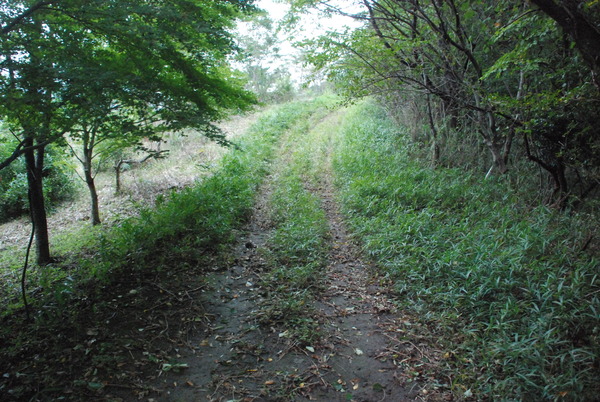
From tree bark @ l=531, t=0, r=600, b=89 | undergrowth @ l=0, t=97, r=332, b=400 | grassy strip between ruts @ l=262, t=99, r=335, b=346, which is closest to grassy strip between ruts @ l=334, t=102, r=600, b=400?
grassy strip between ruts @ l=262, t=99, r=335, b=346

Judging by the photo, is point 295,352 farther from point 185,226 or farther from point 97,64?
point 97,64

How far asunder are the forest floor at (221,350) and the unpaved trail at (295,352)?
11mm

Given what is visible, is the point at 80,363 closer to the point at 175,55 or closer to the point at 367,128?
the point at 175,55

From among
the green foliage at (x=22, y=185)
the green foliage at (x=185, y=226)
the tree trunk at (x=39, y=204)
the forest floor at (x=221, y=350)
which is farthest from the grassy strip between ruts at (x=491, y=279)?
the green foliage at (x=22, y=185)

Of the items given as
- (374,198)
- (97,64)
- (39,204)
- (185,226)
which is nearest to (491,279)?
(374,198)

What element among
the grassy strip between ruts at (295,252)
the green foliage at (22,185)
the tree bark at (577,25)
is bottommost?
the grassy strip between ruts at (295,252)

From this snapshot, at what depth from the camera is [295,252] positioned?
5.43 metres

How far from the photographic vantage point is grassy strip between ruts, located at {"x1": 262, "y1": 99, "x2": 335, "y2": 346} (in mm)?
3920

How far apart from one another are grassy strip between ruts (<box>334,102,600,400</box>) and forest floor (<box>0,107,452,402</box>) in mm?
406

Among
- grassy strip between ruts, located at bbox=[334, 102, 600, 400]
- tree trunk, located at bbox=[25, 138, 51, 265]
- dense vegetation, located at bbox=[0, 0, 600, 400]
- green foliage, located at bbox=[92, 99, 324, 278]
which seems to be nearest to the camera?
grassy strip between ruts, located at bbox=[334, 102, 600, 400]

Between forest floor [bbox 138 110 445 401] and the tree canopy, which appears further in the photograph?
the tree canopy

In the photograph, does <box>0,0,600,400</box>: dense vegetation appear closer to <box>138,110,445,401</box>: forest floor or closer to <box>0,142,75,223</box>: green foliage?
<box>138,110,445,401</box>: forest floor

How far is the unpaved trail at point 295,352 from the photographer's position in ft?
9.70

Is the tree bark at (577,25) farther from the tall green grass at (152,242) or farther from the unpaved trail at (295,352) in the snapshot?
the tall green grass at (152,242)
